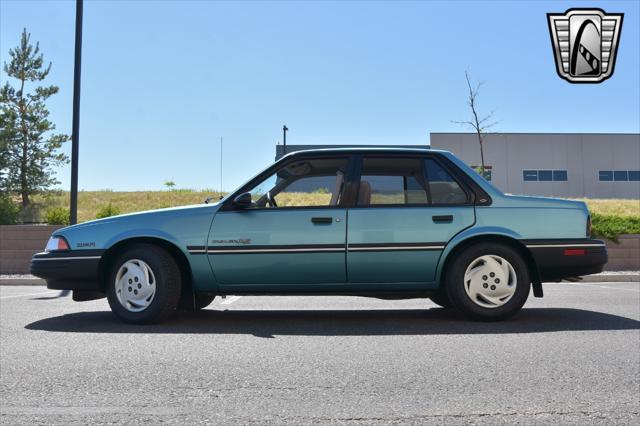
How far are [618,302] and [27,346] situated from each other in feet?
22.8

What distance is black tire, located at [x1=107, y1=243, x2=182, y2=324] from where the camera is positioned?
20.3 ft

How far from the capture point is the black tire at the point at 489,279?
20.4 ft

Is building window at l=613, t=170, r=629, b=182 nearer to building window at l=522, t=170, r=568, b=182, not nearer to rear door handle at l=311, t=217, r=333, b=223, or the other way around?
building window at l=522, t=170, r=568, b=182

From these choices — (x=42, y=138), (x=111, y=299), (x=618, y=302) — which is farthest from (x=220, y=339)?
(x=42, y=138)

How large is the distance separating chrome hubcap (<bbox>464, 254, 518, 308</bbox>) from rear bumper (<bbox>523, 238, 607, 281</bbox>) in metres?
0.32

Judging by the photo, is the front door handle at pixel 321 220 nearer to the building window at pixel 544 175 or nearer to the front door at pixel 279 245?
the front door at pixel 279 245

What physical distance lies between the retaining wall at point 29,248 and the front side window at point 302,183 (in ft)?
34.5

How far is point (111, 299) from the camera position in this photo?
20.9 feet

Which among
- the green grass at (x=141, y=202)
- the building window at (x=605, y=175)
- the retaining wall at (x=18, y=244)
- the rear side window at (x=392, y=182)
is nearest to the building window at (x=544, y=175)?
the building window at (x=605, y=175)

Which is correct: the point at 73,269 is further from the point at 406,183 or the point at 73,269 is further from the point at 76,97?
the point at 76,97

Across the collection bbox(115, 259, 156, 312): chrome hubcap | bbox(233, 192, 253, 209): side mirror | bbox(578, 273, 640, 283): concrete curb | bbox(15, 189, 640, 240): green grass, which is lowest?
bbox(578, 273, 640, 283): concrete curb

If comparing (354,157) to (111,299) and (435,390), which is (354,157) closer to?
(111,299)

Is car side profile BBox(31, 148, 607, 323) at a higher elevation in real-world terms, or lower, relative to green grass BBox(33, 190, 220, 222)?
lower

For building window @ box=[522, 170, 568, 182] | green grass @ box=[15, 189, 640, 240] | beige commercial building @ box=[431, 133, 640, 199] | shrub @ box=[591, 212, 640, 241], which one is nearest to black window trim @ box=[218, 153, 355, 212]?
shrub @ box=[591, 212, 640, 241]
